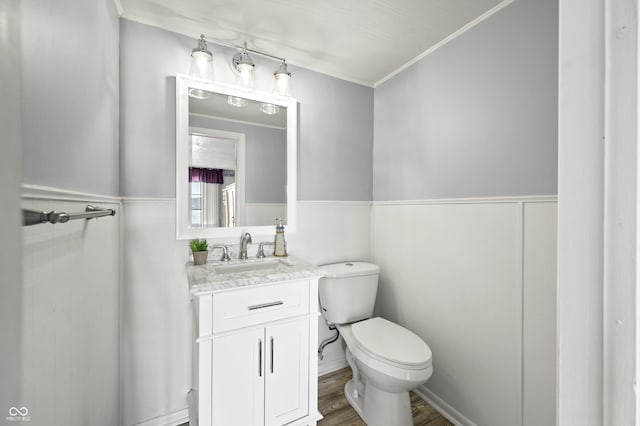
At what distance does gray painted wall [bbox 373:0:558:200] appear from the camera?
1150mm

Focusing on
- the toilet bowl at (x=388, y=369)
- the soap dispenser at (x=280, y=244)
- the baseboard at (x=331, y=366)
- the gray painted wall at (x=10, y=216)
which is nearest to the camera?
the gray painted wall at (x=10, y=216)

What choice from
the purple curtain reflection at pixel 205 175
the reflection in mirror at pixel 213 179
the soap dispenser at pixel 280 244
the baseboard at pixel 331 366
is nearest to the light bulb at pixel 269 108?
the reflection in mirror at pixel 213 179

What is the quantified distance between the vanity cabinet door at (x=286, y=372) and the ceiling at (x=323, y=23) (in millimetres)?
1582

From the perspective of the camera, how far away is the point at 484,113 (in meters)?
1.36

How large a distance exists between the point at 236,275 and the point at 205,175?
0.67m

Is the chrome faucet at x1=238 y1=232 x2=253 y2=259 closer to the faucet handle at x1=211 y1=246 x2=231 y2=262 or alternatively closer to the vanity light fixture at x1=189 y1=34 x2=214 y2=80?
the faucet handle at x1=211 y1=246 x2=231 y2=262

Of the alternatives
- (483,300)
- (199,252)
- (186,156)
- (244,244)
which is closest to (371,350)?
(483,300)

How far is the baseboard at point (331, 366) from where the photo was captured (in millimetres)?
1876

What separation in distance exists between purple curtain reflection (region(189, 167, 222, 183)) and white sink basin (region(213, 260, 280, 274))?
51cm

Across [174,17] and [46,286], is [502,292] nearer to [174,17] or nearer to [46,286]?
[46,286]

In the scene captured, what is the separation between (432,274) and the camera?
1620 millimetres

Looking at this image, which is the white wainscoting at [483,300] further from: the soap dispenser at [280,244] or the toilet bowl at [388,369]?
the soap dispenser at [280,244]

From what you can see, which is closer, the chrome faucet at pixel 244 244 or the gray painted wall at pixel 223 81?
the gray painted wall at pixel 223 81

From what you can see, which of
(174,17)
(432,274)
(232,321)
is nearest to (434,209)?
(432,274)
